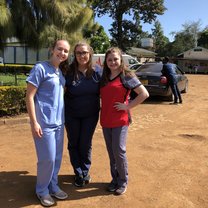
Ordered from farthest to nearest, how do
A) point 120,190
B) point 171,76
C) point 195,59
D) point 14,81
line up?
point 195,59 → point 14,81 → point 171,76 → point 120,190

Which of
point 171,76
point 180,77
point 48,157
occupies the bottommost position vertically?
point 48,157

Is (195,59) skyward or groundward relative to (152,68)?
groundward

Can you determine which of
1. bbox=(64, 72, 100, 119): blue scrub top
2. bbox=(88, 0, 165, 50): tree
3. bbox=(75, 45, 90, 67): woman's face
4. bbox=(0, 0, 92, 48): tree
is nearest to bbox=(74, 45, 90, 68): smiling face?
bbox=(75, 45, 90, 67): woman's face

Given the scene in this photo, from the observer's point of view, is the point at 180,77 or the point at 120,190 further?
the point at 180,77

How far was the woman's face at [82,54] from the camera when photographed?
393 cm

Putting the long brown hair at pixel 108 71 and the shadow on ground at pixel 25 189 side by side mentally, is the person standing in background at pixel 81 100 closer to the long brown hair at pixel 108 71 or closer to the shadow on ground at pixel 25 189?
the long brown hair at pixel 108 71

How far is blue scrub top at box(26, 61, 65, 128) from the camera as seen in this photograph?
11.7 feet

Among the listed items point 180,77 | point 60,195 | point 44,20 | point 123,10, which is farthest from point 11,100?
point 123,10

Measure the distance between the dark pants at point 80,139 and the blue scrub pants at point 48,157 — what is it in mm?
271

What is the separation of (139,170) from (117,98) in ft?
4.85

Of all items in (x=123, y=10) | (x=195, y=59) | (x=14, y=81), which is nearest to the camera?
(x=14, y=81)

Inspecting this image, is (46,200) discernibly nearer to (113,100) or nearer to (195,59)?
(113,100)

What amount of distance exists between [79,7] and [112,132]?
15603 mm

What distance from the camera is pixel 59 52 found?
370 cm
